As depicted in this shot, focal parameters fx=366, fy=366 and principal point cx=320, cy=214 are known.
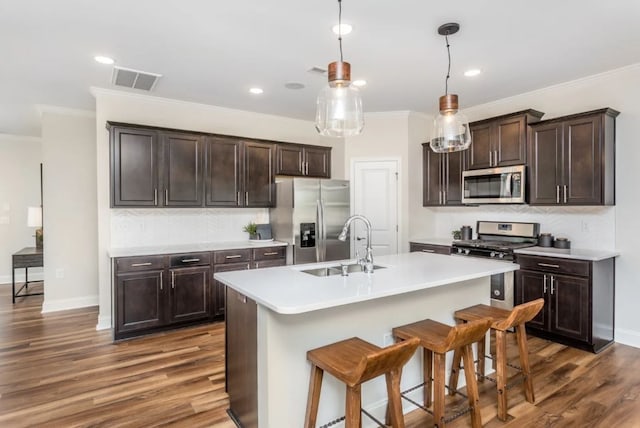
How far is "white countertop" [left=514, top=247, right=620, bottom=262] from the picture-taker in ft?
11.4

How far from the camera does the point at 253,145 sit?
4852 millimetres

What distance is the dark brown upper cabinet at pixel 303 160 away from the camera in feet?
16.6

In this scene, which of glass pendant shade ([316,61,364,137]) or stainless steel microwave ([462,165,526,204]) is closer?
glass pendant shade ([316,61,364,137])

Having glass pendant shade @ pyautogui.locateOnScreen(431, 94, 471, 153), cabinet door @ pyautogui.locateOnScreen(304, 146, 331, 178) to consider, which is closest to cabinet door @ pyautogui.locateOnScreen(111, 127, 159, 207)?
cabinet door @ pyautogui.locateOnScreen(304, 146, 331, 178)

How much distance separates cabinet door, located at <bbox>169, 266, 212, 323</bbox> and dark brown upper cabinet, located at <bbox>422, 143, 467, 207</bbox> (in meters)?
3.25

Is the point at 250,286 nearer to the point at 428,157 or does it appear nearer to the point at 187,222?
the point at 187,222

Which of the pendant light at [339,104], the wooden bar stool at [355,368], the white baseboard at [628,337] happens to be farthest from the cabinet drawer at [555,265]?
the pendant light at [339,104]

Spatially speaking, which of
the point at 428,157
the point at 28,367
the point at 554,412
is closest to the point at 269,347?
the point at 554,412

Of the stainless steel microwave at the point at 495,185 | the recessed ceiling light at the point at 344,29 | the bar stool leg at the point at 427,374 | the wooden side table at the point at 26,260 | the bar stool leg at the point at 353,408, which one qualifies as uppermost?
the recessed ceiling light at the point at 344,29

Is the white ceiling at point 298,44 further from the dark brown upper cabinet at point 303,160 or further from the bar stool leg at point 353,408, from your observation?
the bar stool leg at point 353,408

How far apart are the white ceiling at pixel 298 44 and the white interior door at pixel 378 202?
4.26ft

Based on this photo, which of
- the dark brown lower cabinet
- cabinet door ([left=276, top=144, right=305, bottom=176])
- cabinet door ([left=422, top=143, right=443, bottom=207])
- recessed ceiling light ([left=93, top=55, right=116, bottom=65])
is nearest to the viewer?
recessed ceiling light ([left=93, top=55, right=116, bottom=65])

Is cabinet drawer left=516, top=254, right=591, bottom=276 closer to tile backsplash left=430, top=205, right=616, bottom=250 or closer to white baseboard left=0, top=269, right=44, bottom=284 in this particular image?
tile backsplash left=430, top=205, right=616, bottom=250

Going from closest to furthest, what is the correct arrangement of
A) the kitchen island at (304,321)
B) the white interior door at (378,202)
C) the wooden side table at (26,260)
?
the kitchen island at (304,321), the white interior door at (378,202), the wooden side table at (26,260)
